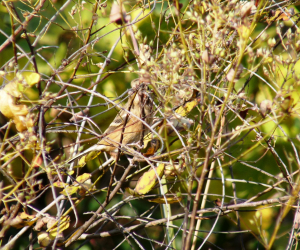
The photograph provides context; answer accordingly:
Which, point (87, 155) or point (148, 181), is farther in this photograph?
point (87, 155)

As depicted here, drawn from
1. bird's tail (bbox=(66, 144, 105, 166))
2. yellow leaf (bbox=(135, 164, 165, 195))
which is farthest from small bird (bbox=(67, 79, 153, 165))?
yellow leaf (bbox=(135, 164, 165, 195))

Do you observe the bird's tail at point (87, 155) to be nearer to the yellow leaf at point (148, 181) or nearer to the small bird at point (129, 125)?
the small bird at point (129, 125)

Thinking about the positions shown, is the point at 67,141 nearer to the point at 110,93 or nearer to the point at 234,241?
the point at 110,93

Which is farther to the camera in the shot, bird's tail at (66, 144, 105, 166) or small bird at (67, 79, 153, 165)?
bird's tail at (66, 144, 105, 166)

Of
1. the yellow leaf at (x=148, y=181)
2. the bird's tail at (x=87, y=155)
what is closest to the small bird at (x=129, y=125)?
the bird's tail at (x=87, y=155)

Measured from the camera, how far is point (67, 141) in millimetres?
2557

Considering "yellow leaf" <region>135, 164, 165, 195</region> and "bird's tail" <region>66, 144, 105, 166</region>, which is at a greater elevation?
"bird's tail" <region>66, 144, 105, 166</region>

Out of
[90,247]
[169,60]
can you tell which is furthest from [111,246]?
[169,60]

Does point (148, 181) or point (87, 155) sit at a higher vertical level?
point (87, 155)

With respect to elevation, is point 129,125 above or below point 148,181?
above

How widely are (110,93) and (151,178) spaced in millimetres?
917

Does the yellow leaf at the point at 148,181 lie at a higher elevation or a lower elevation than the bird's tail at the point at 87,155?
lower

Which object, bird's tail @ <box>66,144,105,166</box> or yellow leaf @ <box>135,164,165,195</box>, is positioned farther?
bird's tail @ <box>66,144,105,166</box>

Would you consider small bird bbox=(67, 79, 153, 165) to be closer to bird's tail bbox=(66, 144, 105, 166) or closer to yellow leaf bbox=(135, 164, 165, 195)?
bird's tail bbox=(66, 144, 105, 166)
